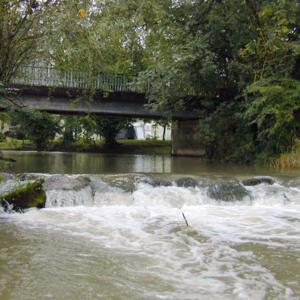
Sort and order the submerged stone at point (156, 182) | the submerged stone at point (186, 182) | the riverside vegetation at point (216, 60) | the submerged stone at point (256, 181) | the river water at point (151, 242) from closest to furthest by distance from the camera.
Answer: the river water at point (151, 242) < the riverside vegetation at point (216, 60) < the submerged stone at point (156, 182) < the submerged stone at point (186, 182) < the submerged stone at point (256, 181)

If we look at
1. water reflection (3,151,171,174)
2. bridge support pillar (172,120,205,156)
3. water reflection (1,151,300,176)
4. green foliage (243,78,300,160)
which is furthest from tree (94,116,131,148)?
green foliage (243,78,300,160)

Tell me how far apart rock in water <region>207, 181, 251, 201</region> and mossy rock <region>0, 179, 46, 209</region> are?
4488mm

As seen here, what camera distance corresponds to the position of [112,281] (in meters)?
5.98

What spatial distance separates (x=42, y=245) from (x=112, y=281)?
219cm

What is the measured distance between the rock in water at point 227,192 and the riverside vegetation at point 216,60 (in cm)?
434

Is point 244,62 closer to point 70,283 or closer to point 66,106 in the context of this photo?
point 66,106

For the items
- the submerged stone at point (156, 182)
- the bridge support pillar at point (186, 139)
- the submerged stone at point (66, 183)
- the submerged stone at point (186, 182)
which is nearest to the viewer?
the submerged stone at point (66, 183)

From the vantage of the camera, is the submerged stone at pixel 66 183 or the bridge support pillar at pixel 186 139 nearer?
the submerged stone at pixel 66 183

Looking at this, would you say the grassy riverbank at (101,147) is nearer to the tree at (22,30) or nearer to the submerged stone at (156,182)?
the submerged stone at (156,182)

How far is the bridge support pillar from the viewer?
3189 cm

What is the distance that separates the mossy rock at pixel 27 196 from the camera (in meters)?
11.0

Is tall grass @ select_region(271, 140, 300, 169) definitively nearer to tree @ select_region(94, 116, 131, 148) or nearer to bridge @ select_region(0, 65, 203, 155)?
bridge @ select_region(0, 65, 203, 155)

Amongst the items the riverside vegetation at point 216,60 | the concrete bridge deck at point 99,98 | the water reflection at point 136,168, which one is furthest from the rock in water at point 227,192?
the concrete bridge deck at point 99,98

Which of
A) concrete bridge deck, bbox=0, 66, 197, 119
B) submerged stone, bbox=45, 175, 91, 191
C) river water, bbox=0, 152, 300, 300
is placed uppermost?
concrete bridge deck, bbox=0, 66, 197, 119
